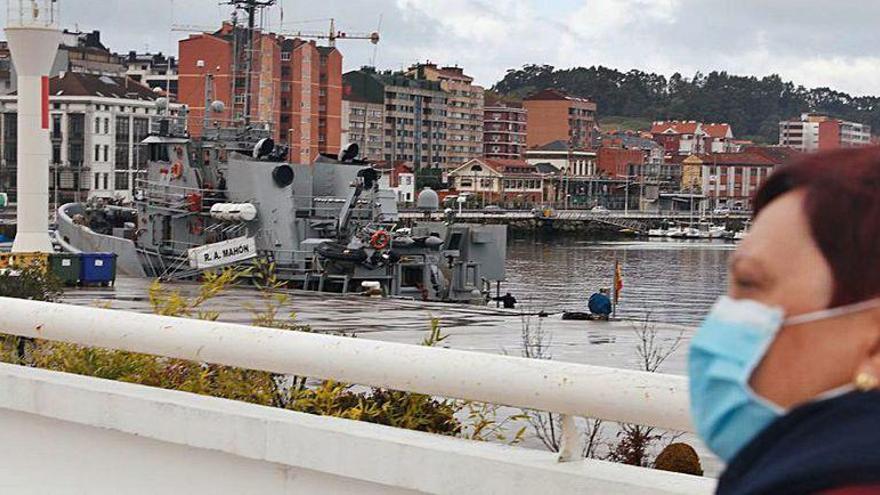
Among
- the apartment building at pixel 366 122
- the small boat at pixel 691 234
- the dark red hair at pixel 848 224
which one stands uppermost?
the apartment building at pixel 366 122

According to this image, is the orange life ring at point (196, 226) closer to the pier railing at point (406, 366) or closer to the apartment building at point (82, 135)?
the pier railing at point (406, 366)

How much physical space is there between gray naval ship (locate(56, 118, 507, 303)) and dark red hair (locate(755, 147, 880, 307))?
3663cm

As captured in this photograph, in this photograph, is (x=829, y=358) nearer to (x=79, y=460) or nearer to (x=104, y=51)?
(x=79, y=460)

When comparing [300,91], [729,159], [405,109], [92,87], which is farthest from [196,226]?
[405,109]

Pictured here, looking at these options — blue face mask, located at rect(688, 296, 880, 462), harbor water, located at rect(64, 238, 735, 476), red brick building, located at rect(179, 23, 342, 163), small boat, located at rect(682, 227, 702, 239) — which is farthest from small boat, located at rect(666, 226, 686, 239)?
blue face mask, located at rect(688, 296, 880, 462)

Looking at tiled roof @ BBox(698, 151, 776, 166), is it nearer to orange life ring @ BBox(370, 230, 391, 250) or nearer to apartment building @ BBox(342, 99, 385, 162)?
apartment building @ BBox(342, 99, 385, 162)

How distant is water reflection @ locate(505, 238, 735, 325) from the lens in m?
61.6

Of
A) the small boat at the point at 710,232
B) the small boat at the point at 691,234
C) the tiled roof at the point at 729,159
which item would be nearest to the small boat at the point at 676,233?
the small boat at the point at 691,234

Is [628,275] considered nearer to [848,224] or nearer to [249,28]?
[249,28]

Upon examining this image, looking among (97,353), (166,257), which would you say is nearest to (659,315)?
(166,257)

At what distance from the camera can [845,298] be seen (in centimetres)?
178

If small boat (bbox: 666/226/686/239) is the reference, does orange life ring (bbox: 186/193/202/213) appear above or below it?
above

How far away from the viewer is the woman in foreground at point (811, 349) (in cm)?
177

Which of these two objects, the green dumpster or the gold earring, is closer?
the gold earring
